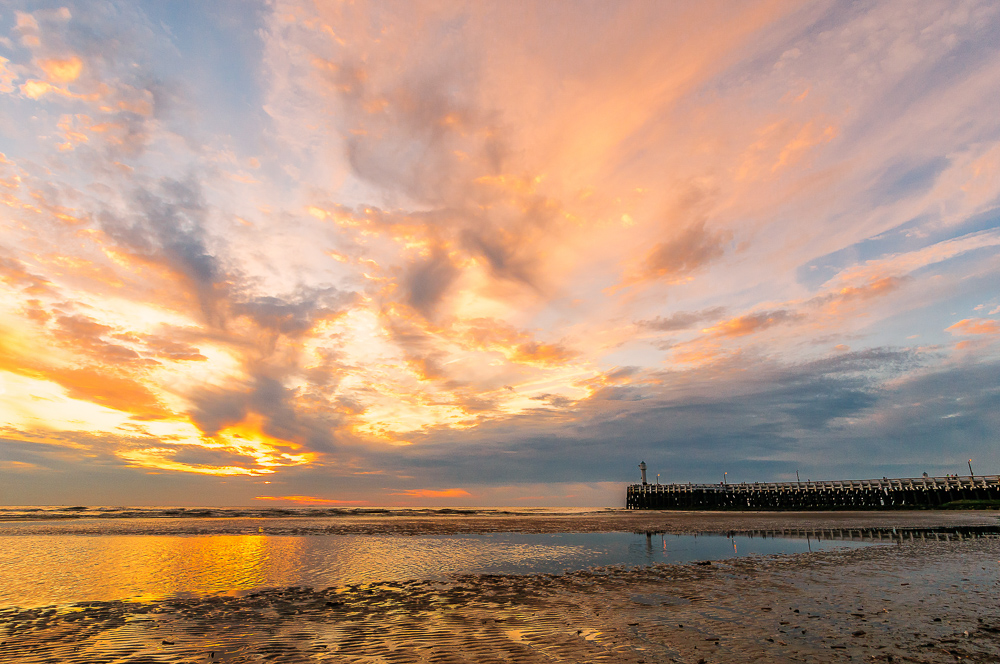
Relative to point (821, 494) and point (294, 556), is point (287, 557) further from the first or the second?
point (821, 494)

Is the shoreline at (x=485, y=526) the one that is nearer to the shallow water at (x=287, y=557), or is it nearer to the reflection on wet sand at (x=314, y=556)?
the reflection on wet sand at (x=314, y=556)

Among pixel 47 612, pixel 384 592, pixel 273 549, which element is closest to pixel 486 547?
pixel 273 549

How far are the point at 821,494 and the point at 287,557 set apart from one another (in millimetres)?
88783

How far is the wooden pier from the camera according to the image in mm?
65800

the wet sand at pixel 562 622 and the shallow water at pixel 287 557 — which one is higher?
the wet sand at pixel 562 622

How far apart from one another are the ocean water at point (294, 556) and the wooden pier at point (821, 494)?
50339mm

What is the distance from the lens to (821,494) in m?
81.5

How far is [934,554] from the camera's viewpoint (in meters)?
21.5

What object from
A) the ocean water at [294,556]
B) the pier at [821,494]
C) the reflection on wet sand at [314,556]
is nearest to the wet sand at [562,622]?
the ocean water at [294,556]

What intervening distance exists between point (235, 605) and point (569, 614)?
9.58 m

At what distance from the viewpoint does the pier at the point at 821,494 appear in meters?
65.8

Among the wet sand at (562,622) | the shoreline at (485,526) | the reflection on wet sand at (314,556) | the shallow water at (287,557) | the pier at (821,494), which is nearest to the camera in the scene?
the wet sand at (562,622)

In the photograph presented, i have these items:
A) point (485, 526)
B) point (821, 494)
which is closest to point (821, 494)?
point (821, 494)

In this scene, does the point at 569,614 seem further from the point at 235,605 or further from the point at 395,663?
the point at 235,605
